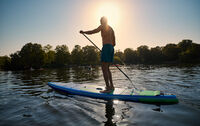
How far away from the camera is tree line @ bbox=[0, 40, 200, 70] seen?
6831 cm

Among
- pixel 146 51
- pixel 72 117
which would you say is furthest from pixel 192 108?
pixel 146 51

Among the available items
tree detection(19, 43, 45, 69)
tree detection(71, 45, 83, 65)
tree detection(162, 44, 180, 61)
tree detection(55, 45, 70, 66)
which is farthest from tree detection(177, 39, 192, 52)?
tree detection(19, 43, 45, 69)

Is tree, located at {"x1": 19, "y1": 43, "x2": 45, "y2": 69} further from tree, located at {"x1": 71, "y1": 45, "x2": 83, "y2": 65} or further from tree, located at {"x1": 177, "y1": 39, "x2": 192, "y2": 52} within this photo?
tree, located at {"x1": 177, "y1": 39, "x2": 192, "y2": 52}

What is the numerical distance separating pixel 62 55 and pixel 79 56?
43.8 ft

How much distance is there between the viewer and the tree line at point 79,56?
68312 millimetres

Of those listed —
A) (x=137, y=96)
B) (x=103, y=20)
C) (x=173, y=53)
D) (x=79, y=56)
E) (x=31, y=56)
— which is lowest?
(x=137, y=96)

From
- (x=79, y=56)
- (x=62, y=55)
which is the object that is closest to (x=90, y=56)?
(x=79, y=56)

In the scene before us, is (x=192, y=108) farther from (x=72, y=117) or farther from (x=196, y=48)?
(x=196, y=48)

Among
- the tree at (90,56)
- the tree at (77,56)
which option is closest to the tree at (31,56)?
the tree at (77,56)

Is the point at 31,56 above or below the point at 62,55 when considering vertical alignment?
below

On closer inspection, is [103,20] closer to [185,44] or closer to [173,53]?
[173,53]

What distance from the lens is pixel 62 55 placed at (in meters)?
88.6

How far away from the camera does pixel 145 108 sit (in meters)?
4.04

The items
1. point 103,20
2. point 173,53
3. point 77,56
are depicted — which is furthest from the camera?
point 77,56
